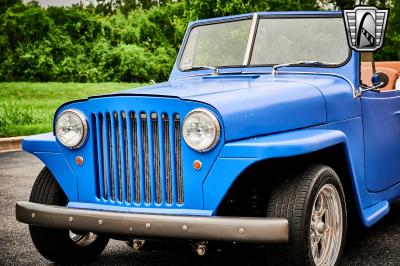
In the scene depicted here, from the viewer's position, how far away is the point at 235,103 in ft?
11.9

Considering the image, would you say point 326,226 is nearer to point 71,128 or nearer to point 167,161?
point 167,161

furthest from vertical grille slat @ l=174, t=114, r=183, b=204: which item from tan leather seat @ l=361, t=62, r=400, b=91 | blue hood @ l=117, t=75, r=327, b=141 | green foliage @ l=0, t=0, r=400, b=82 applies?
green foliage @ l=0, t=0, r=400, b=82

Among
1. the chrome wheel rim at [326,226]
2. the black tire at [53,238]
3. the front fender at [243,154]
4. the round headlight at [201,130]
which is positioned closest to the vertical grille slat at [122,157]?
the round headlight at [201,130]

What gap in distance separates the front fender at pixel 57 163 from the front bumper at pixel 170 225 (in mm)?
163

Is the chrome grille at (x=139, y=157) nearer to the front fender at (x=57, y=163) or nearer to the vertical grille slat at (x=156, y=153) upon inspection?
the vertical grille slat at (x=156, y=153)

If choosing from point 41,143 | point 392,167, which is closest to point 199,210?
point 41,143

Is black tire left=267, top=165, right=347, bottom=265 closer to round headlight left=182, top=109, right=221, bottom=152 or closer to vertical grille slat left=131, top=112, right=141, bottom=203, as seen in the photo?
round headlight left=182, top=109, right=221, bottom=152

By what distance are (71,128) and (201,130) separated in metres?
0.82

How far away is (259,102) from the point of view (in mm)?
3754

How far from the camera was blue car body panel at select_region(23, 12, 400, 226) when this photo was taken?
3.53m

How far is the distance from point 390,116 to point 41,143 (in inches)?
96.1

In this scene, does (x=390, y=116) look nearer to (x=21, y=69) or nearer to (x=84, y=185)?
(x=84, y=185)

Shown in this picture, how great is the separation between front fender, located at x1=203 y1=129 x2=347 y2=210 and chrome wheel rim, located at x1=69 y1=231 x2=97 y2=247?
1303 mm

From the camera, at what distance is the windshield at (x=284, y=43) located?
192 inches
